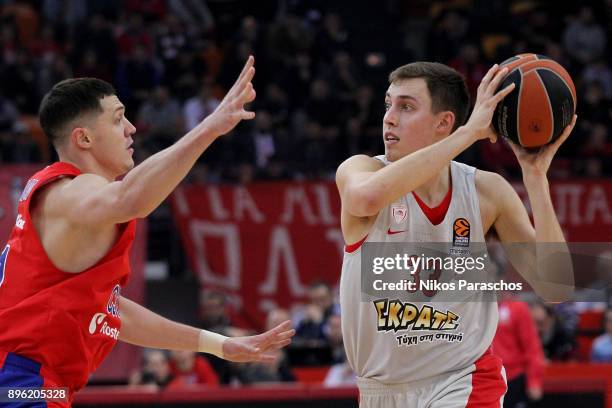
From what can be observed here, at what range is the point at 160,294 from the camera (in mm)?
13445

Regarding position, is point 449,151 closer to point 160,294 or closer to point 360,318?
point 360,318

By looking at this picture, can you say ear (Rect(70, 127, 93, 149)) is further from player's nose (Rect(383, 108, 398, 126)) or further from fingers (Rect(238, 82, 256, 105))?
player's nose (Rect(383, 108, 398, 126))

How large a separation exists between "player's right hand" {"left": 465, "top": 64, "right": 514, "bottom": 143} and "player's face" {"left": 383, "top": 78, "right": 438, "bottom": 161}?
32 centimetres

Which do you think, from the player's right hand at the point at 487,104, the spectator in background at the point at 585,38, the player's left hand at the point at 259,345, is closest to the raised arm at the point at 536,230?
the player's right hand at the point at 487,104

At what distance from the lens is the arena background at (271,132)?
12.1m

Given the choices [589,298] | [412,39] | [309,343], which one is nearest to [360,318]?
[309,343]

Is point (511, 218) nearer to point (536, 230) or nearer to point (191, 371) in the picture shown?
point (536, 230)

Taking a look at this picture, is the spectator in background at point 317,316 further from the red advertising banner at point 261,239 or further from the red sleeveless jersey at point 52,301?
→ the red sleeveless jersey at point 52,301

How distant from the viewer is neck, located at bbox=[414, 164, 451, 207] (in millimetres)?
5117

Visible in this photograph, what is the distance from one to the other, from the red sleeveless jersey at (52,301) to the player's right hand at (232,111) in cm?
72

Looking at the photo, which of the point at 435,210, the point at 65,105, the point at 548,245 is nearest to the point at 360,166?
the point at 435,210

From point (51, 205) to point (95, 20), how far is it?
43.9 feet

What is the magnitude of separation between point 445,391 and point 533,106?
4.32 ft

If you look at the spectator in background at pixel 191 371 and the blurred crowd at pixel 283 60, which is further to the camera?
the blurred crowd at pixel 283 60
